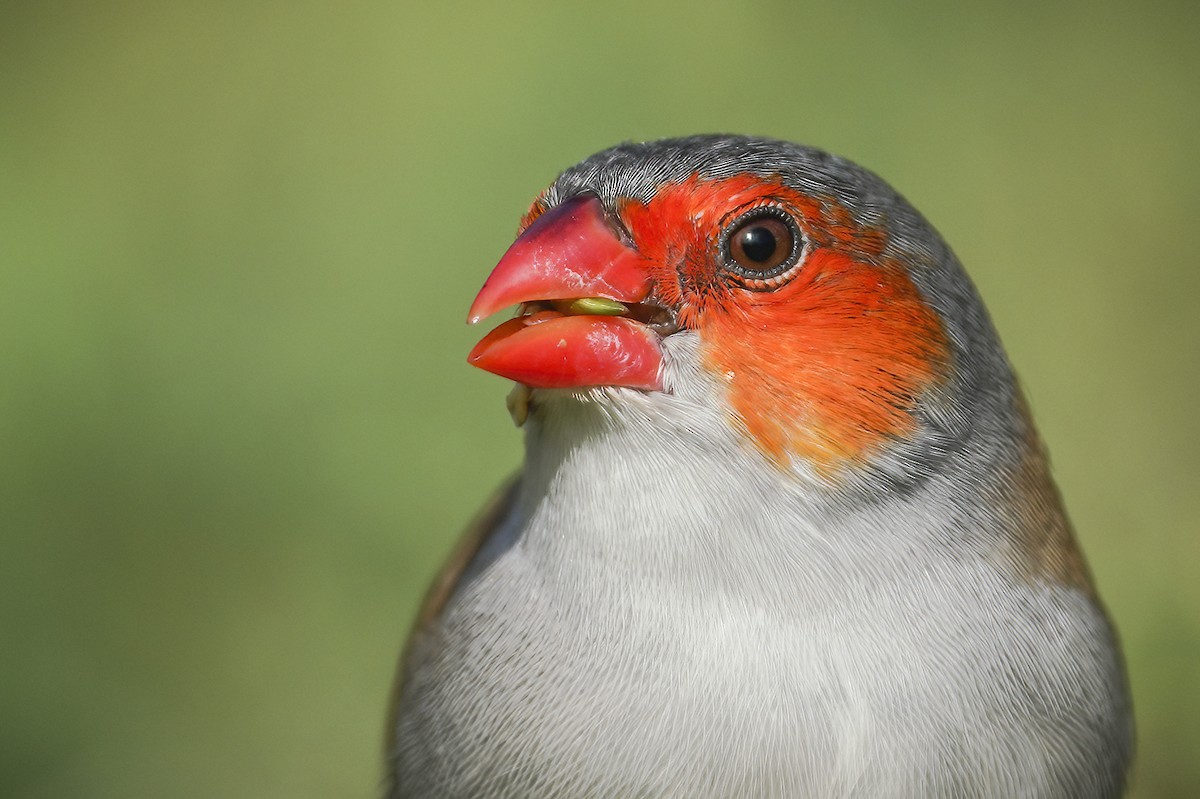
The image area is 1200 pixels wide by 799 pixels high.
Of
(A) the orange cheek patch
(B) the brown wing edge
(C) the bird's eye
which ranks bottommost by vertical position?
(B) the brown wing edge

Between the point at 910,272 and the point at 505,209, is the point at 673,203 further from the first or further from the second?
the point at 505,209

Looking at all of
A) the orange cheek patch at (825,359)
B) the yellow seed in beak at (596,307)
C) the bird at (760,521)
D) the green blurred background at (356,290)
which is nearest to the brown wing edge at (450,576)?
the bird at (760,521)

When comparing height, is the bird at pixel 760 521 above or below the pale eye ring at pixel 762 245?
below

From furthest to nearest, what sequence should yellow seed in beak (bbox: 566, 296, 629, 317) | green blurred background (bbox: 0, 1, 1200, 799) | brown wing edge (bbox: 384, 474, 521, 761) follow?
green blurred background (bbox: 0, 1, 1200, 799) < brown wing edge (bbox: 384, 474, 521, 761) < yellow seed in beak (bbox: 566, 296, 629, 317)

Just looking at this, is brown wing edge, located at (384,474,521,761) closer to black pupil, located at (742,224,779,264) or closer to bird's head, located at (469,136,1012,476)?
bird's head, located at (469,136,1012,476)

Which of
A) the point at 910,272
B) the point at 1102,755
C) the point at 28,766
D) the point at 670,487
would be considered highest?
the point at 910,272

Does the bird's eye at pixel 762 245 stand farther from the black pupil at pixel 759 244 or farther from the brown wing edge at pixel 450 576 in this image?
the brown wing edge at pixel 450 576

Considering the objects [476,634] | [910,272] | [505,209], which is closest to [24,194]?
[505,209]

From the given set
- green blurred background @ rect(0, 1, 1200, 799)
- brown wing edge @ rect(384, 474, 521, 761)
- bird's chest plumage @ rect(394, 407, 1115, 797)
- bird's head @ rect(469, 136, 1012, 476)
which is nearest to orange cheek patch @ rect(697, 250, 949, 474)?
bird's head @ rect(469, 136, 1012, 476)
